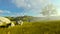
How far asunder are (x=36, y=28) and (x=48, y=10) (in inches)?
10.2

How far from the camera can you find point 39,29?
1.30 metres

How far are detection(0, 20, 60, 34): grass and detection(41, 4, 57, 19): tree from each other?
10cm

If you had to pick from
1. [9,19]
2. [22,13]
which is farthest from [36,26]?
[9,19]

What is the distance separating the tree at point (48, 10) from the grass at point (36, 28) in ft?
0.34

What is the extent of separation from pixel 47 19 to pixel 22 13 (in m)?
0.30

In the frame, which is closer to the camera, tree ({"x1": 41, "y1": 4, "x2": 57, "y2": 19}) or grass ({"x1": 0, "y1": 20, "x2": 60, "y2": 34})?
grass ({"x1": 0, "y1": 20, "x2": 60, "y2": 34})

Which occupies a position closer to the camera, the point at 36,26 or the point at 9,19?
the point at 36,26

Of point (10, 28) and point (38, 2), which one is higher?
point (38, 2)

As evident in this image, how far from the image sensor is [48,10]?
1.40 meters

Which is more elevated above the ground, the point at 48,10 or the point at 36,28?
the point at 48,10

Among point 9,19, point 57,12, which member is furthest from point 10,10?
point 57,12

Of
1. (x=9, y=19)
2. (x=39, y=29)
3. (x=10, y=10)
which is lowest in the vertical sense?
(x=39, y=29)

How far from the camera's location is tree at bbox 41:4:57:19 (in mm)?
1395

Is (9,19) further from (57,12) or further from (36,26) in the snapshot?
(57,12)
